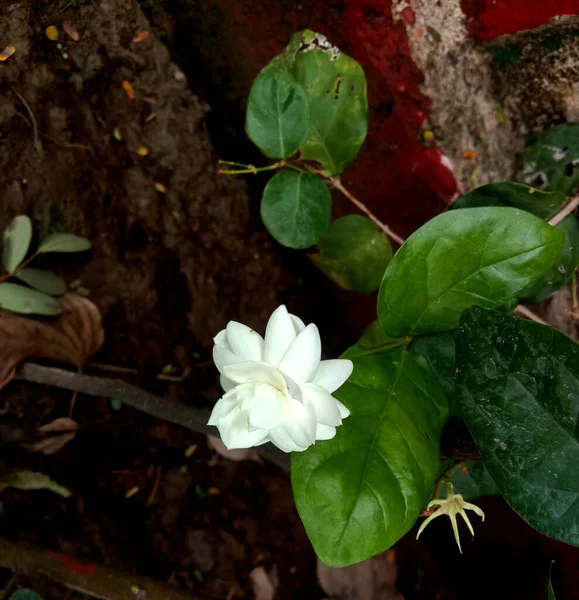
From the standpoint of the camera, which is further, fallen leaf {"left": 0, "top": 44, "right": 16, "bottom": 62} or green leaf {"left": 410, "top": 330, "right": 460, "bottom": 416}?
fallen leaf {"left": 0, "top": 44, "right": 16, "bottom": 62}

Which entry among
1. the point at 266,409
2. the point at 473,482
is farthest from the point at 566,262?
the point at 266,409

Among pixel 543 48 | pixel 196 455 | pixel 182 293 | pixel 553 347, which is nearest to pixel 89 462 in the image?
pixel 196 455

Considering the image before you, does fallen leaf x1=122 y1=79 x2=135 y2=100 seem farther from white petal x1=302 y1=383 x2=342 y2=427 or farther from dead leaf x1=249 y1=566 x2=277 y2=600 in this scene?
dead leaf x1=249 y1=566 x2=277 y2=600

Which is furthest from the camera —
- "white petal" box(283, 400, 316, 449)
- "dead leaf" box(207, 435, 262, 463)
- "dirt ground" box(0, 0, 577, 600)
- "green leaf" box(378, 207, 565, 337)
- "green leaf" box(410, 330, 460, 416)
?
"dead leaf" box(207, 435, 262, 463)

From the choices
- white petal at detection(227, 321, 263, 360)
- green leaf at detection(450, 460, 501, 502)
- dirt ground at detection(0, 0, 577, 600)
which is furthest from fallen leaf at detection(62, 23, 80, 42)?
green leaf at detection(450, 460, 501, 502)

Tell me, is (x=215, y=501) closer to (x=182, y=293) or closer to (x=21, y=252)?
(x=182, y=293)

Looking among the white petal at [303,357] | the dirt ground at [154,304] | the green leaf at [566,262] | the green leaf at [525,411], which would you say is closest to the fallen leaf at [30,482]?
the dirt ground at [154,304]
